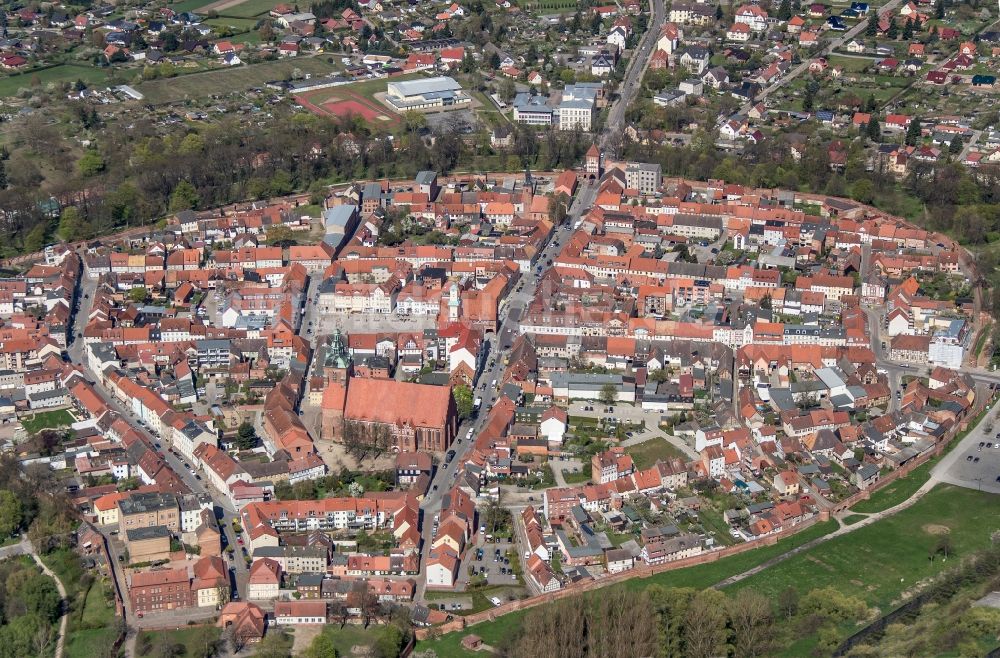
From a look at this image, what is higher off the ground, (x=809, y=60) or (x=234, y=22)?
(x=809, y=60)

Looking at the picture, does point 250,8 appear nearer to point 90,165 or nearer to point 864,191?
point 90,165

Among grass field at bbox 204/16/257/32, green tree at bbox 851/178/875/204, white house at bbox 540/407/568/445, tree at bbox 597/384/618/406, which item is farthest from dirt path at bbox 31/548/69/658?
grass field at bbox 204/16/257/32

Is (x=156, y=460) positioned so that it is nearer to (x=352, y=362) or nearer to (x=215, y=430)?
(x=215, y=430)

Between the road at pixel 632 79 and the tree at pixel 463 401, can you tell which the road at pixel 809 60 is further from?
the tree at pixel 463 401

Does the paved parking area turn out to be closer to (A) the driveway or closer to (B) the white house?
(B) the white house

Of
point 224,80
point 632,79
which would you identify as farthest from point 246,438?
point 632,79

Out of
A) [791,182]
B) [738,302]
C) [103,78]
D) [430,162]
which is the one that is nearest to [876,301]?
[738,302]
